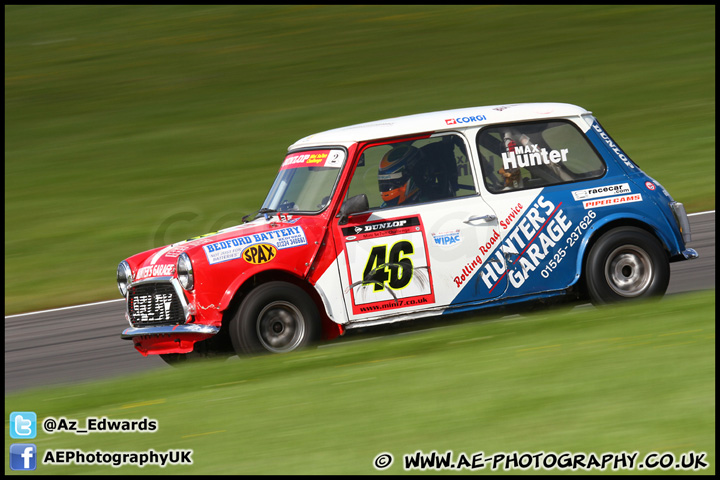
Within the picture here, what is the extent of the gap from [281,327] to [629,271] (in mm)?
3003

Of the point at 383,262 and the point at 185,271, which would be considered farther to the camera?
the point at 383,262

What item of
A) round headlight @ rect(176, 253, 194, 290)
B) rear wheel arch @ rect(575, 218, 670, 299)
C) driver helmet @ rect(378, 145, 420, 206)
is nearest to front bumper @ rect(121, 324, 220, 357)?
round headlight @ rect(176, 253, 194, 290)

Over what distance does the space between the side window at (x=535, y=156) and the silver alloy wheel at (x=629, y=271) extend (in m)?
0.70

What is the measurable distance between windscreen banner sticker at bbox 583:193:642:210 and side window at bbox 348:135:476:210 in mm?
985

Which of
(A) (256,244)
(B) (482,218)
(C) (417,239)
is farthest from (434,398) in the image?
(B) (482,218)

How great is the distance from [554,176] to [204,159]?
36.7 feet

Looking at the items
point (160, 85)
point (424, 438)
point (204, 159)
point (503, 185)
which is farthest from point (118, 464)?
point (160, 85)

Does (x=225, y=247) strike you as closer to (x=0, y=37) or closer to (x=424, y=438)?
(x=424, y=438)

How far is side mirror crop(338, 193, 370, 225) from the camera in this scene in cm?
745

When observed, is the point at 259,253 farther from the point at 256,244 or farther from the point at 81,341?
the point at 81,341

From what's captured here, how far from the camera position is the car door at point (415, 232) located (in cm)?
752

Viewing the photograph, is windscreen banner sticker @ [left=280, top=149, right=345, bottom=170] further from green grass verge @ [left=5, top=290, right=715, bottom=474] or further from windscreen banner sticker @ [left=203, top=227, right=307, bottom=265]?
green grass verge @ [left=5, top=290, right=715, bottom=474]

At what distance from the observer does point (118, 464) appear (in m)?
4.74

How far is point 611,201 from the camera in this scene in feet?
26.3
